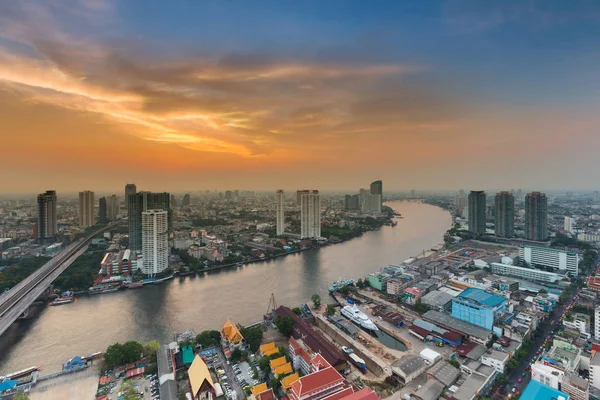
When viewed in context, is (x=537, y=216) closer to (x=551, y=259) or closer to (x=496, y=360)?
(x=551, y=259)

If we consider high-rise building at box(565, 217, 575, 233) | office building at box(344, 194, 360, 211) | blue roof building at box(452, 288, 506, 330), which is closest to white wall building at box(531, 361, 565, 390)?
blue roof building at box(452, 288, 506, 330)

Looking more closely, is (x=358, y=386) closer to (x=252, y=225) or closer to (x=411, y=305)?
(x=411, y=305)

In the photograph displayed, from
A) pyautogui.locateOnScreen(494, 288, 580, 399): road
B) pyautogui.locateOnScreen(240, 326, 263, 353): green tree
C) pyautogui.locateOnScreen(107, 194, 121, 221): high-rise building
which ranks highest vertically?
pyautogui.locateOnScreen(107, 194, 121, 221): high-rise building

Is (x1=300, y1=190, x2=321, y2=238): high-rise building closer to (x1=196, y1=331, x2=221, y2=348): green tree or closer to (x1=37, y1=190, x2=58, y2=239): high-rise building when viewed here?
(x1=196, y1=331, x2=221, y2=348): green tree

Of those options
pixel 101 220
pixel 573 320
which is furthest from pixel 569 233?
pixel 101 220

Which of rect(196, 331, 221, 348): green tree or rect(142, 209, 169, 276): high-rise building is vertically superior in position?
rect(142, 209, 169, 276): high-rise building
